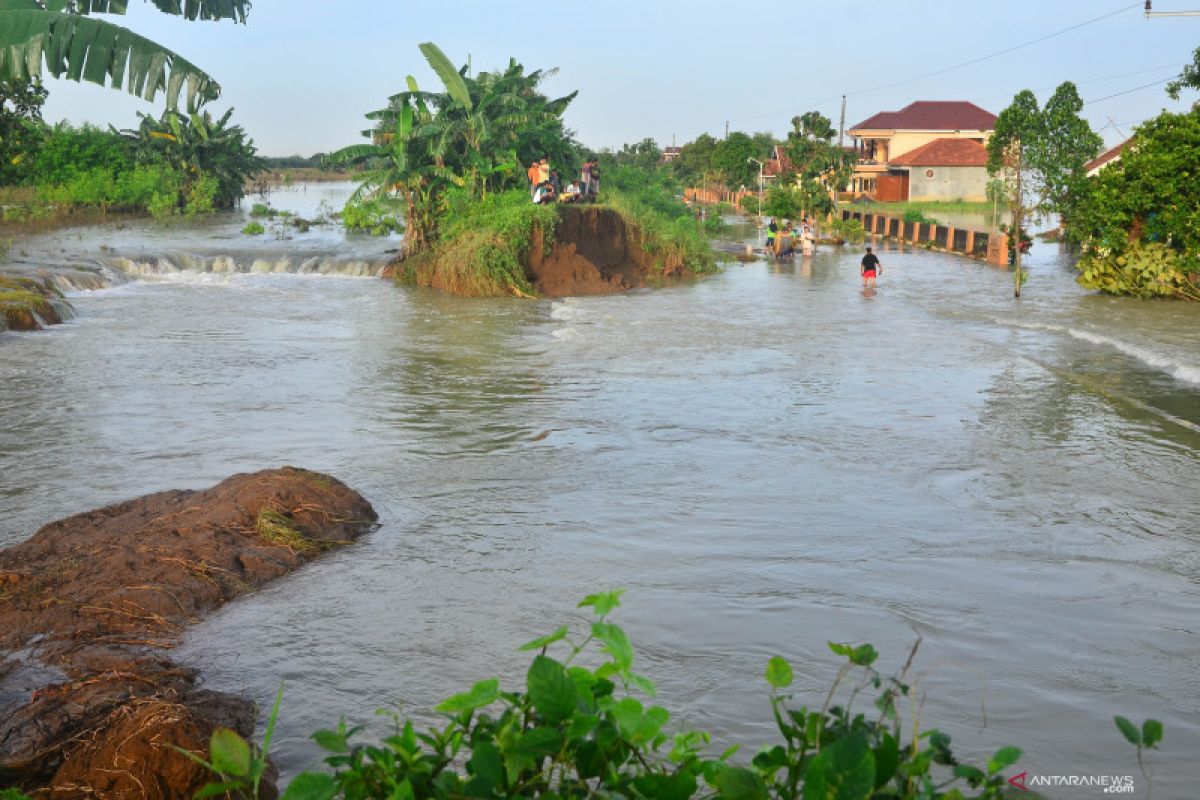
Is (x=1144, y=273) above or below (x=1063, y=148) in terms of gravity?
below

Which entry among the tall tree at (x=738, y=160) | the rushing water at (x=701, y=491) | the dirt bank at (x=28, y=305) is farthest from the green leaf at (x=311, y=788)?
the tall tree at (x=738, y=160)

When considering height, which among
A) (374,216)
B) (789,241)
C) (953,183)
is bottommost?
(789,241)

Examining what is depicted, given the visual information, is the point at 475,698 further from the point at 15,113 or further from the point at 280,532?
the point at 15,113

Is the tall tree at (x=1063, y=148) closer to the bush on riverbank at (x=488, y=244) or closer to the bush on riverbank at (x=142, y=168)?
the bush on riverbank at (x=488, y=244)

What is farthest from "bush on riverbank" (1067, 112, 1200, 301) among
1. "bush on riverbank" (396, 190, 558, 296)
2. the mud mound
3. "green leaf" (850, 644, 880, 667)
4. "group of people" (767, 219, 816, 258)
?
"green leaf" (850, 644, 880, 667)

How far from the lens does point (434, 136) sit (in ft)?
99.2

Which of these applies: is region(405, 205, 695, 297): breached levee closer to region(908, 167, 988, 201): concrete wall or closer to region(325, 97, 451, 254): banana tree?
region(325, 97, 451, 254): banana tree

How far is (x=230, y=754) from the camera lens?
7.87 feet

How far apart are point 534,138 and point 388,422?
21.6 meters

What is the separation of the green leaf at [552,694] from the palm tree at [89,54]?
39.7 ft

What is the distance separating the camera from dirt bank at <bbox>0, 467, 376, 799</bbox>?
4254mm

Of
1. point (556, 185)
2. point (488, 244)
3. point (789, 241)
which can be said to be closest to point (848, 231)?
point (789, 241)

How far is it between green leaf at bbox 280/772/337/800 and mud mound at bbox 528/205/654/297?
25.9 meters

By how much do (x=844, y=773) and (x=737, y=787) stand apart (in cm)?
24
